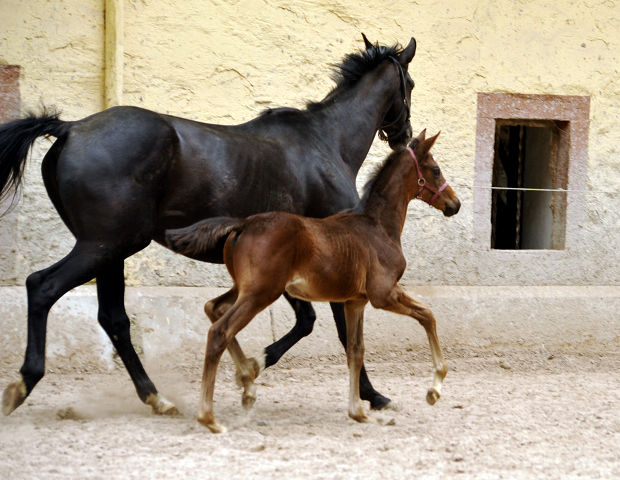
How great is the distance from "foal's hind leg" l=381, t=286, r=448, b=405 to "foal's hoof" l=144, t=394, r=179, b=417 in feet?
4.54

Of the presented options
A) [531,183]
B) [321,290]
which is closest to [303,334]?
[321,290]

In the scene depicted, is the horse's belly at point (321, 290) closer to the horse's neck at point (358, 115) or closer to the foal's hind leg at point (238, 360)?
the foal's hind leg at point (238, 360)

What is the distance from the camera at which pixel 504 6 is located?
6293 mm

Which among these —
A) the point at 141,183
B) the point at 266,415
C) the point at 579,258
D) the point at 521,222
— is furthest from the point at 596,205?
the point at 141,183

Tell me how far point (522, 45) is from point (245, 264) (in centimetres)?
411

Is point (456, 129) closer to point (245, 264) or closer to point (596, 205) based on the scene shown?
point (596, 205)

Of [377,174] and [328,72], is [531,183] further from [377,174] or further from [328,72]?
[377,174]

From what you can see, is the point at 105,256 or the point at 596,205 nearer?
the point at 105,256

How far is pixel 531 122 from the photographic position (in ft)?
21.3

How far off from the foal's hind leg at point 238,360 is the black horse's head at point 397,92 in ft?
6.04

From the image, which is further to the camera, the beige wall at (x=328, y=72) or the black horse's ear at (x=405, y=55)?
the beige wall at (x=328, y=72)

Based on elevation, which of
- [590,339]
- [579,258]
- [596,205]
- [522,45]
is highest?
[522,45]

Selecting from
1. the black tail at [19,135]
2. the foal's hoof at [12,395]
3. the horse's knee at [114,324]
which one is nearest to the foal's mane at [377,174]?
Answer: the horse's knee at [114,324]

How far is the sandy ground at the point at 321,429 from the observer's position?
9.76 ft
